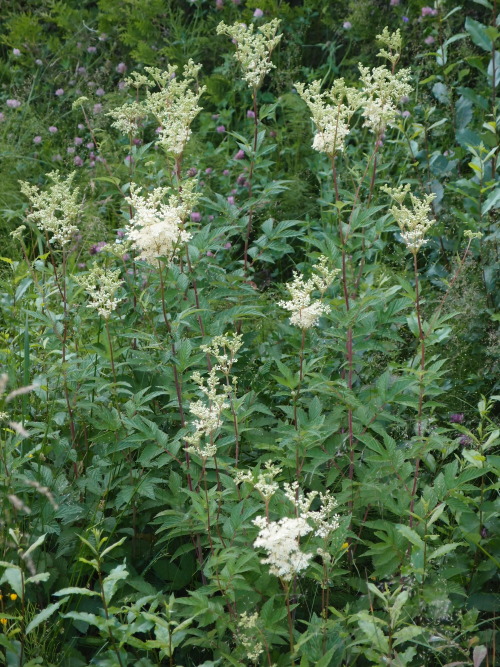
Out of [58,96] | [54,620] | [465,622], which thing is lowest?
[54,620]

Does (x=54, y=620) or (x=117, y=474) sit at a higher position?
(x=117, y=474)

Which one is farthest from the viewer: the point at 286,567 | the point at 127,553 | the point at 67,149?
the point at 67,149

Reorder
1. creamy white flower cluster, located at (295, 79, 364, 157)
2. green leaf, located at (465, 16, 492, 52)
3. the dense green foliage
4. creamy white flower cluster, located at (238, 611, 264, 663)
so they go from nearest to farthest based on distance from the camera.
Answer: creamy white flower cluster, located at (238, 611, 264, 663)
the dense green foliage
creamy white flower cluster, located at (295, 79, 364, 157)
green leaf, located at (465, 16, 492, 52)

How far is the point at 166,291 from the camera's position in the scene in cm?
249

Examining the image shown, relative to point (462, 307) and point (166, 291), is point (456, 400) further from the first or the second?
point (166, 291)

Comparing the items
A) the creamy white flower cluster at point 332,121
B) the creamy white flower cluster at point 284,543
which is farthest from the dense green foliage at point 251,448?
the creamy white flower cluster at point 332,121

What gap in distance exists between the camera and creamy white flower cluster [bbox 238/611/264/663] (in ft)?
5.73

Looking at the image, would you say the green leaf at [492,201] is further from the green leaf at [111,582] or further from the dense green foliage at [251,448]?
the green leaf at [111,582]

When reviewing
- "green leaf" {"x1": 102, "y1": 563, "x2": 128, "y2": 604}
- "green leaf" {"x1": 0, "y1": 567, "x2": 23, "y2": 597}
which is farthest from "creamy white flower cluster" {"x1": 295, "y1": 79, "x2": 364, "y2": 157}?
"green leaf" {"x1": 0, "y1": 567, "x2": 23, "y2": 597}

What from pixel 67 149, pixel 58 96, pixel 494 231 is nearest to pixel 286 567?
pixel 494 231

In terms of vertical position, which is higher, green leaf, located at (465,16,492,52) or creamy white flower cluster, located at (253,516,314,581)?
green leaf, located at (465,16,492,52)

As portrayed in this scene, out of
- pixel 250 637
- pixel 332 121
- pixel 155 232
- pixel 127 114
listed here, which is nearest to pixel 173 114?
pixel 127 114

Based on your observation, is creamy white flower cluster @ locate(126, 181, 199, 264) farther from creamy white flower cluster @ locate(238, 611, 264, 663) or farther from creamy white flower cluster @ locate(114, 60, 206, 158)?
creamy white flower cluster @ locate(238, 611, 264, 663)

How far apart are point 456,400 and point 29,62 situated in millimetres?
4626
